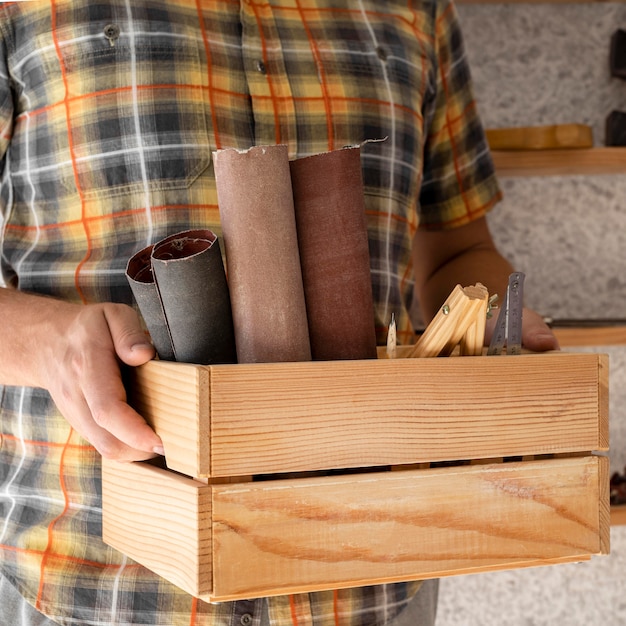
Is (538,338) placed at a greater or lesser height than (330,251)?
lesser

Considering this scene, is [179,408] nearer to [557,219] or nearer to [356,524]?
[356,524]

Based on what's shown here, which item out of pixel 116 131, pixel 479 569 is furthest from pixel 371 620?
pixel 116 131

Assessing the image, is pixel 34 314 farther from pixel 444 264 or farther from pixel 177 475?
pixel 444 264

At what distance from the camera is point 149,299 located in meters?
0.65

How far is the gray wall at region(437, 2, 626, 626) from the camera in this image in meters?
1.53

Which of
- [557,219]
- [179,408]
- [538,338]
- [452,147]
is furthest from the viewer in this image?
[557,219]

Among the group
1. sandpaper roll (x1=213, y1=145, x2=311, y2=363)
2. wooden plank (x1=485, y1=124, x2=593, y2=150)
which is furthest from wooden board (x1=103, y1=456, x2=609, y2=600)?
wooden plank (x1=485, y1=124, x2=593, y2=150)

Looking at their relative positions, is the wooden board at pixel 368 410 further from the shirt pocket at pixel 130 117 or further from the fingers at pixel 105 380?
the shirt pocket at pixel 130 117

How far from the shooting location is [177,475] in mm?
635

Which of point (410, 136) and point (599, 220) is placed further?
point (599, 220)

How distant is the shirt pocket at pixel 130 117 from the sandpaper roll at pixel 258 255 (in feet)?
0.77

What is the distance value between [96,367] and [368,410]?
0.21m

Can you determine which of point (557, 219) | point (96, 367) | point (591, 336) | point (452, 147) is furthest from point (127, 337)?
point (557, 219)

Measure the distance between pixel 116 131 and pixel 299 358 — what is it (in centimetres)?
36
